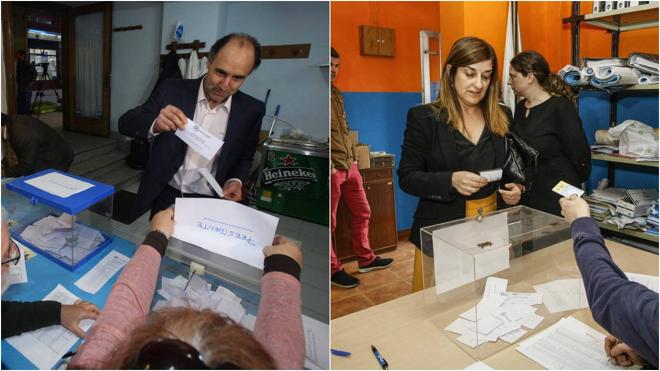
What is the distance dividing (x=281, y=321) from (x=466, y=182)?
782 millimetres

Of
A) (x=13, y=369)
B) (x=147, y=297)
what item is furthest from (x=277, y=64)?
(x=13, y=369)

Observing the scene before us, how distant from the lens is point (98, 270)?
0.73 metres

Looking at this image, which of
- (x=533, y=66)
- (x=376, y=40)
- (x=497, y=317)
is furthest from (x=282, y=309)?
(x=376, y=40)

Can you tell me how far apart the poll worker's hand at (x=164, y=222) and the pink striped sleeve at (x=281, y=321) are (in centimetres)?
19

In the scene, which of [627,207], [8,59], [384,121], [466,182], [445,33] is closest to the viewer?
[8,59]

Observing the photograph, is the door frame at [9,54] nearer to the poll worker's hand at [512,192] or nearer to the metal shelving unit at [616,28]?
the poll worker's hand at [512,192]

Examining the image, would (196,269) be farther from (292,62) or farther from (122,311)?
(292,62)

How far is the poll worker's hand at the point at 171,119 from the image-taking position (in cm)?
73

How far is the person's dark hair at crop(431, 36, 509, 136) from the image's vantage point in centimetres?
127

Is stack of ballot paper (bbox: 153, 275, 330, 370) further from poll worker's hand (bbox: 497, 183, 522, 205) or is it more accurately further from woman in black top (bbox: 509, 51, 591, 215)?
woman in black top (bbox: 509, 51, 591, 215)

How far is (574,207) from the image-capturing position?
0.93 meters

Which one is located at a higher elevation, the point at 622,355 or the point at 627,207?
the point at 627,207

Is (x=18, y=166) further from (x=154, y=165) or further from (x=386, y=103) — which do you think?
(x=386, y=103)

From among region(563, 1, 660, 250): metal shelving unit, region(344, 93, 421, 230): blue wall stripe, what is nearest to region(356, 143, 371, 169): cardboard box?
region(344, 93, 421, 230): blue wall stripe
